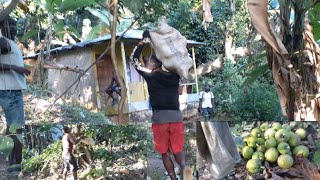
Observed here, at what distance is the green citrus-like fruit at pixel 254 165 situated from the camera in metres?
1.81

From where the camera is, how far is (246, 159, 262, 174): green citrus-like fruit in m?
1.81

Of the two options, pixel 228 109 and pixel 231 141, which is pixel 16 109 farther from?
pixel 228 109

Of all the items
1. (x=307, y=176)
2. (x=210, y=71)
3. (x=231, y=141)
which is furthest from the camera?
(x=210, y=71)

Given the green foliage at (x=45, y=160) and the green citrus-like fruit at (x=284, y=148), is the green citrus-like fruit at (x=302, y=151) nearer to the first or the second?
the green citrus-like fruit at (x=284, y=148)

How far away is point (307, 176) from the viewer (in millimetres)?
1719

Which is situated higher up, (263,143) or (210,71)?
(210,71)

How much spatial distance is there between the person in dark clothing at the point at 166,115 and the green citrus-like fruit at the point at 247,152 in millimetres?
276

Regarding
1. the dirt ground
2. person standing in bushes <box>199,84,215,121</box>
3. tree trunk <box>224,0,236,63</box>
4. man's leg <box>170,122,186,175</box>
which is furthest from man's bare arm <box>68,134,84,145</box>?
tree trunk <box>224,0,236,63</box>

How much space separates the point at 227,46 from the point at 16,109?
6.83 m

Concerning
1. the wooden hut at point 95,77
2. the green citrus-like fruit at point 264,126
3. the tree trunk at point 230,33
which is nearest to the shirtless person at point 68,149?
the green citrus-like fruit at point 264,126

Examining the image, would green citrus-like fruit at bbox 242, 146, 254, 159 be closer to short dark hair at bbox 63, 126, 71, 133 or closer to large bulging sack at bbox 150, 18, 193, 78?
large bulging sack at bbox 150, 18, 193, 78

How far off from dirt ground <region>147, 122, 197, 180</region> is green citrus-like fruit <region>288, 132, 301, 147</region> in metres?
0.42

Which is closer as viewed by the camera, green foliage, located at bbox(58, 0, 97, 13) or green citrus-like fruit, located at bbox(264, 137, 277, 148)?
green citrus-like fruit, located at bbox(264, 137, 277, 148)

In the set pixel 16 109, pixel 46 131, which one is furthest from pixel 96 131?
pixel 16 109
